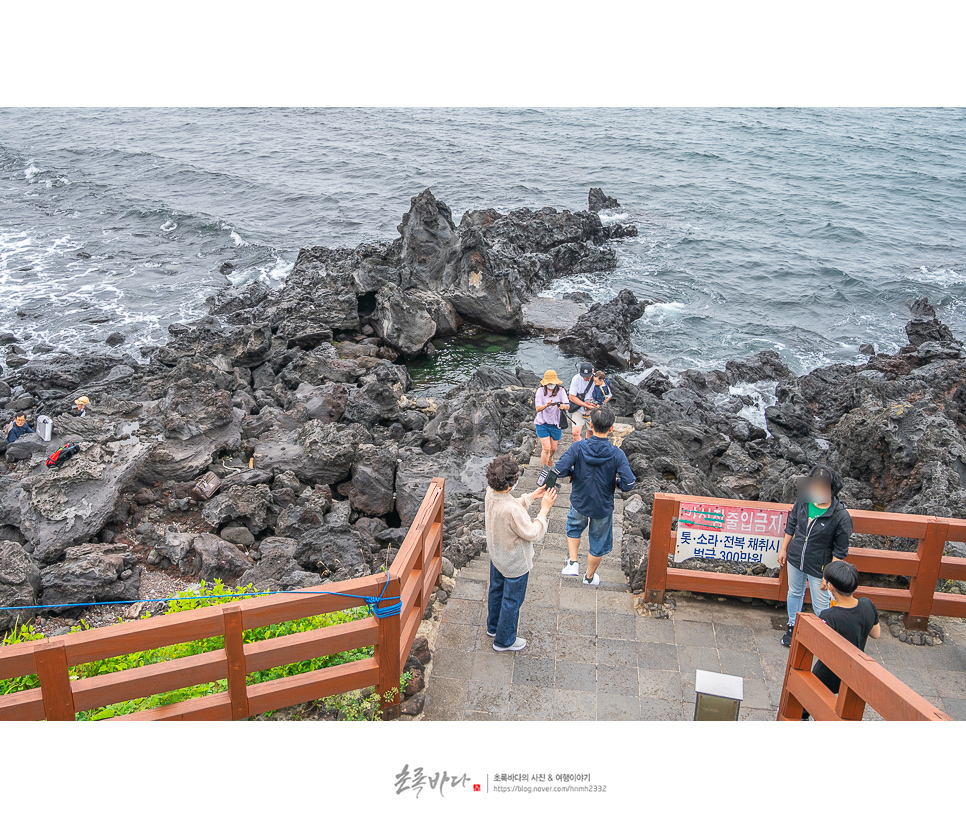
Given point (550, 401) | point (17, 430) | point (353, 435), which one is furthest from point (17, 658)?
point (17, 430)

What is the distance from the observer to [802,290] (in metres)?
32.7

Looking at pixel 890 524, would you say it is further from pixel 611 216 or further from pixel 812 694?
pixel 611 216

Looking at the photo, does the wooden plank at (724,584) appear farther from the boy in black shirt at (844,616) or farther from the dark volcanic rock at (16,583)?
the dark volcanic rock at (16,583)

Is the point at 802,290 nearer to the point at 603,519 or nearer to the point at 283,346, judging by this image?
the point at 283,346

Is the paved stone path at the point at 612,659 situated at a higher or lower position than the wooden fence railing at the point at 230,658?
lower

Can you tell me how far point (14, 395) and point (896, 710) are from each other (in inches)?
862

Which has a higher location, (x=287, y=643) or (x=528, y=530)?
(x=528, y=530)

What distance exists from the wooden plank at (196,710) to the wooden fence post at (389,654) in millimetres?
1130

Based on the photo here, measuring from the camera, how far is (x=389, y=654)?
18.1ft

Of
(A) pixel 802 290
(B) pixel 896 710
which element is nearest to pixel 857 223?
(A) pixel 802 290

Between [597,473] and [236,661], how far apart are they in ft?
12.7

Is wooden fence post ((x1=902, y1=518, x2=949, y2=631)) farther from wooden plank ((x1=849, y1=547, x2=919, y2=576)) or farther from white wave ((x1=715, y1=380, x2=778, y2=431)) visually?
white wave ((x1=715, y1=380, x2=778, y2=431))

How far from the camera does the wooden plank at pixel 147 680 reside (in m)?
4.63

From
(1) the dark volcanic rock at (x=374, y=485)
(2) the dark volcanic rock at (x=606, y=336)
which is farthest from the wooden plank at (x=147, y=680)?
(2) the dark volcanic rock at (x=606, y=336)
